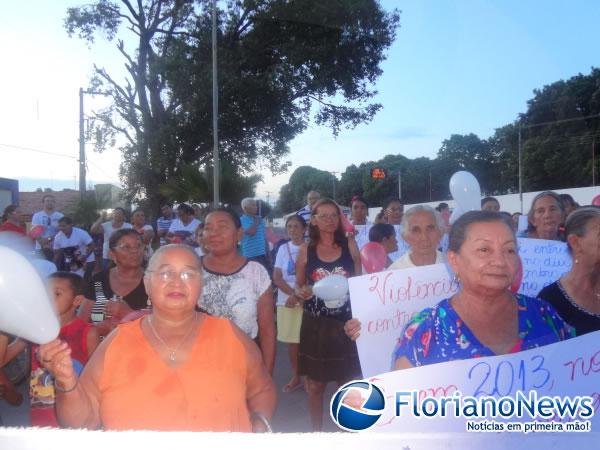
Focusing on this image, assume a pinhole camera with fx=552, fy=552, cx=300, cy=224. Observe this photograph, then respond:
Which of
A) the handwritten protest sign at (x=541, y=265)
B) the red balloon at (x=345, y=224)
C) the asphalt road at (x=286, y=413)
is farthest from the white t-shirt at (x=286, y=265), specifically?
the handwritten protest sign at (x=541, y=265)

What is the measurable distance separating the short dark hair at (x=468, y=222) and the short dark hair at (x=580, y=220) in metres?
0.69

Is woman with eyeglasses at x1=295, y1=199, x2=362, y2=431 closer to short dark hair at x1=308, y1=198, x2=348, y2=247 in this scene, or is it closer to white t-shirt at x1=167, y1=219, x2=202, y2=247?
short dark hair at x1=308, y1=198, x2=348, y2=247

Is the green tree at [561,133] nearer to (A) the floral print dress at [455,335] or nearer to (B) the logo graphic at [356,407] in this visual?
(A) the floral print dress at [455,335]

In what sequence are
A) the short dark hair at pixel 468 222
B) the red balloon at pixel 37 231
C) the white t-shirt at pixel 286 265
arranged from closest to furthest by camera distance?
the short dark hair at pixel 468 222 < the white t-shirt at pixel 286 265 < the red balloon at pixel 37 231

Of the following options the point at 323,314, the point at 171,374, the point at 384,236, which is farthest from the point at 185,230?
the point at 171,374

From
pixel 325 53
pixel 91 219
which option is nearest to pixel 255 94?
pixel 325 53

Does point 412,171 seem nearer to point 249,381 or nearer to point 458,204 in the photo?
point 458,204

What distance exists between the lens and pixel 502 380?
1591 millimetres

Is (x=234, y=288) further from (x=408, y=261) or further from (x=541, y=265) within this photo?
(x=541, y=265)

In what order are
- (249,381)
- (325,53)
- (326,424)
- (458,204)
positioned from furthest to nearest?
(325,53) → (326,424) → (458,204) → (249,381)

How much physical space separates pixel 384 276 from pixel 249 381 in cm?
74

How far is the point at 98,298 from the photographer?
3229 millimetres

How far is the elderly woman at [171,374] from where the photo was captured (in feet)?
6.14

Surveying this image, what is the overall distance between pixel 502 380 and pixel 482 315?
1.06 feet
